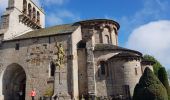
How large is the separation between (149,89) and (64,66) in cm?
969

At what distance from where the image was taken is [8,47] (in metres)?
28.1

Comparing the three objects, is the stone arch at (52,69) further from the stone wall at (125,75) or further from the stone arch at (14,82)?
the stone wall at (125,75)

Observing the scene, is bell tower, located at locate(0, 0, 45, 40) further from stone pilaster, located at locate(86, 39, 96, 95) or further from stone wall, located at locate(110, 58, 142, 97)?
stone wall, located at locate(110, 58, 142, 97)

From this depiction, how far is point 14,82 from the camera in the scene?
2884cm

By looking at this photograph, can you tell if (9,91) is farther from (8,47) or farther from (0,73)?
(8,47)

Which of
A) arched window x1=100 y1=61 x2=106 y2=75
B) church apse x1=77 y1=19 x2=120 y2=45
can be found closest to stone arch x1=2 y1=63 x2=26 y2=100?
church apse x1=77 y1=19 x2=120 y2=45

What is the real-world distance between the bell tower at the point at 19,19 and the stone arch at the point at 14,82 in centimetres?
396

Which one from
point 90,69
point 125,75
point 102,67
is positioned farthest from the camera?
point 102,67

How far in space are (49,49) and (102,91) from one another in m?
7.45

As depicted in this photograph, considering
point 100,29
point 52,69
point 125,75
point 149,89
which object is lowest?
point 149,89

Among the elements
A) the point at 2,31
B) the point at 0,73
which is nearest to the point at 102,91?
the point at 0,73

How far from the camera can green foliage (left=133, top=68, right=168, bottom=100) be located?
62.0ft

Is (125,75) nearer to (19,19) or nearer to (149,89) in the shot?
(149,89)

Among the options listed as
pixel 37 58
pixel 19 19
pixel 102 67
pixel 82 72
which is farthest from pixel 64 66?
pixel 19 19
